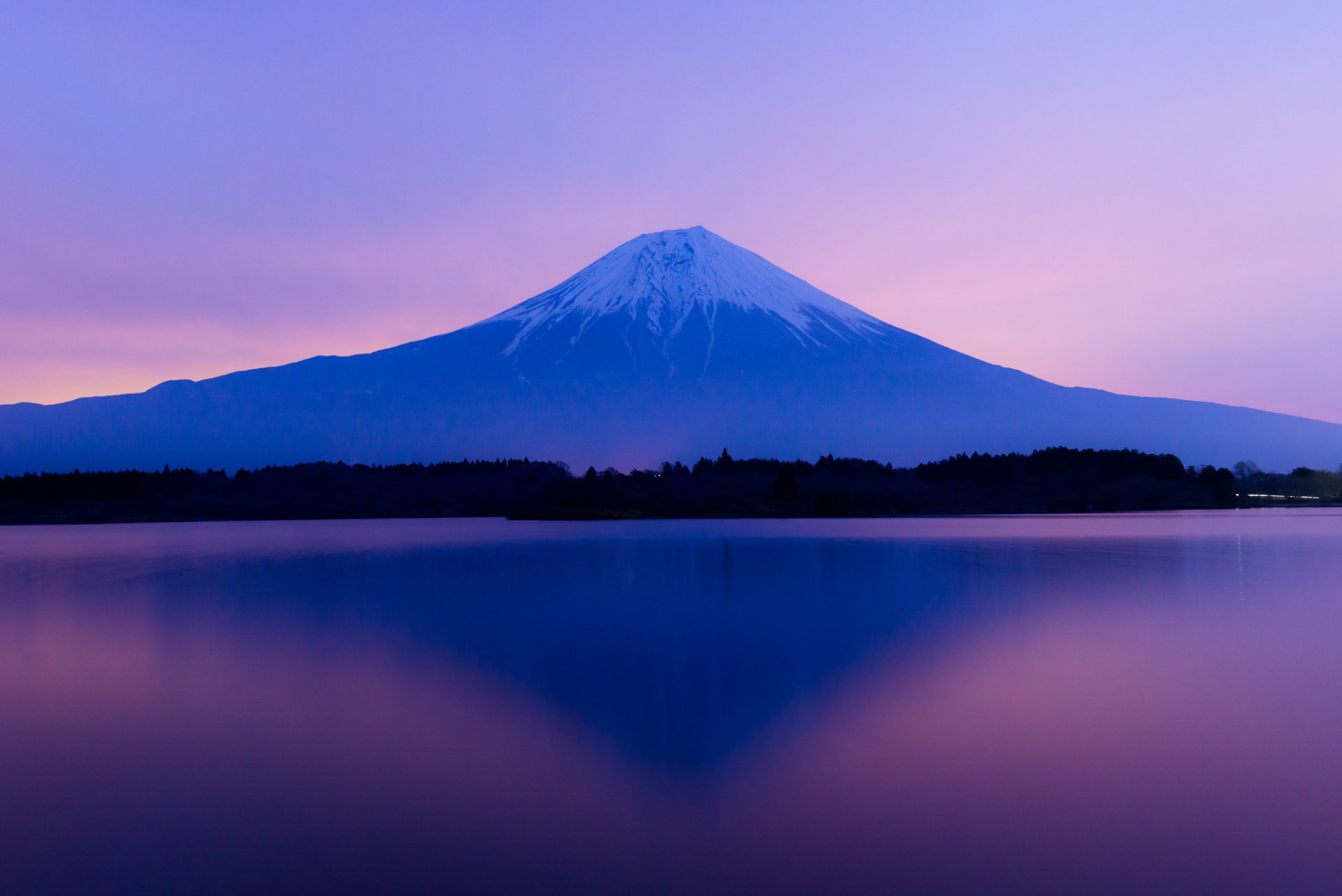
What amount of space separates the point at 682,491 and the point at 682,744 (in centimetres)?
6340

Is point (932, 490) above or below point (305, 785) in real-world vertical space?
above

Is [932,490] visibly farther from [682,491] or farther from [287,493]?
[287,493]

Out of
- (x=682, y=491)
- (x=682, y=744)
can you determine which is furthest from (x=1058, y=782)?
(x=682, y=491)

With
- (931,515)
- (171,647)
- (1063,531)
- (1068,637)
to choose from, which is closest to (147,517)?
(931,515)

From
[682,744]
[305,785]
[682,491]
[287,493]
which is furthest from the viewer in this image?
[287,493]

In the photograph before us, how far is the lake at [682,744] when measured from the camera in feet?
13.0

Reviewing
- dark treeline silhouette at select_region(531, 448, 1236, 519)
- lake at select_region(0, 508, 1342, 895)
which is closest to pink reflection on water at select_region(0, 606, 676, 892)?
lake at select_region(0, 508, 1342, 895)

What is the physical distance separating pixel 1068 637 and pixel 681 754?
5631 millimetres

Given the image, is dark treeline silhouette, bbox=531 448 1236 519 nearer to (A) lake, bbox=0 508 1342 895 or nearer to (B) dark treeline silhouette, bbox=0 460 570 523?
(B) dark treeline silhouette, bbox=0 460 570 523

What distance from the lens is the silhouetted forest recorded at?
217 ft

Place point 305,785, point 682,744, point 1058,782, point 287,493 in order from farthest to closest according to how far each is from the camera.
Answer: point 287,493, point 682,744, point 305,785, point 1058,782

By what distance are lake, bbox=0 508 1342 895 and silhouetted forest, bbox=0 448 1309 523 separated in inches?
2001

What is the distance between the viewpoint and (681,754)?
5.54 meters

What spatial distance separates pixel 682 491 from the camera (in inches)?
2724
